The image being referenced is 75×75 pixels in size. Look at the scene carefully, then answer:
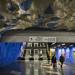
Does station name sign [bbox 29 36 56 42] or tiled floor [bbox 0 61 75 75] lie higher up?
station name sign [bbox 29 36 56 42]

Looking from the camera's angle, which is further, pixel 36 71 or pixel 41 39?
pixel 36 71

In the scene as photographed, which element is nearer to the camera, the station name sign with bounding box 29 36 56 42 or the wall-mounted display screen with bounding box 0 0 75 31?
the wall-mounted display screen with bounding box 0 0 75 31

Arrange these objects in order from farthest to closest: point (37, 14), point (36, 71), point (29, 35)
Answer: point (36, 71), point (29, 35), point (37, 14)

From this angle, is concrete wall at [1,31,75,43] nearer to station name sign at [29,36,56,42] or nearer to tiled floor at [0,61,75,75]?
station name sign at [29,36,56,42]

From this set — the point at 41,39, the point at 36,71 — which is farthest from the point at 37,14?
the point at 36,71

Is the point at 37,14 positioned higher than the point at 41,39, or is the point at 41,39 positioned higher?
the point at 37,14

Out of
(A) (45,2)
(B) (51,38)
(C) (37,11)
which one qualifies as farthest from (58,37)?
(A) (45,2)

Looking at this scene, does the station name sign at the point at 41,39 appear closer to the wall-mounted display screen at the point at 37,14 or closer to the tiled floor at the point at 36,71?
the wall-mounted display screen at the point at 37,14

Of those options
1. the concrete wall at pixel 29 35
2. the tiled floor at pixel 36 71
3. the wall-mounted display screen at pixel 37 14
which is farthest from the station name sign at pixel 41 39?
the tiled floor at pixel 36 71

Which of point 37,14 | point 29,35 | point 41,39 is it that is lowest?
point 41,39

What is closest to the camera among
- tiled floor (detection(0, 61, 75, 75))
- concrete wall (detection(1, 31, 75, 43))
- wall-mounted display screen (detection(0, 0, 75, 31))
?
wall-mounted display screen (detection(0, 0, 75, 31))

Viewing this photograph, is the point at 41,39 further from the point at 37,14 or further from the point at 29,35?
the point at 37,14

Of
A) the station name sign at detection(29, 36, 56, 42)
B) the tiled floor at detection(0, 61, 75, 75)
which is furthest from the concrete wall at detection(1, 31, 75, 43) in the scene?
the tiled floor at detection(0, 61, 75, 75)

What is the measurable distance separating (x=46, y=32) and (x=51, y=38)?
713 mm
